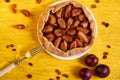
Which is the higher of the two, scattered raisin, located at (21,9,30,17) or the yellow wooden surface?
scattered raisin, located at (21,9,30,17)

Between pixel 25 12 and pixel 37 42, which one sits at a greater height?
pixel 25 12

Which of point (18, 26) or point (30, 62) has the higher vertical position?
point (18, 26)

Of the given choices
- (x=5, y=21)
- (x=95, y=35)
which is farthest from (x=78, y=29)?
(x=5, y=21)

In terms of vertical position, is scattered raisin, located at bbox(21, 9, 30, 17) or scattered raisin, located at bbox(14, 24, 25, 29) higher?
scattered raisin, located at bbox(21, 9, 30, 17)

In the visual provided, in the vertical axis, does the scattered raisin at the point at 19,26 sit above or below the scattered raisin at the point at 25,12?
below

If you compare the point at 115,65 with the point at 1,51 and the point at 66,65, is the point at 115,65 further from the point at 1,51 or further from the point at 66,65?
the point at 1,51

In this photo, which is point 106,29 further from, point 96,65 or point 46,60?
point 46,60

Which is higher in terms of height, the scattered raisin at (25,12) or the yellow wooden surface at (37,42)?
the scattered raisin at (25,12)

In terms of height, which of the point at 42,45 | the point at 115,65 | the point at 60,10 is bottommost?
the point at 115,65
